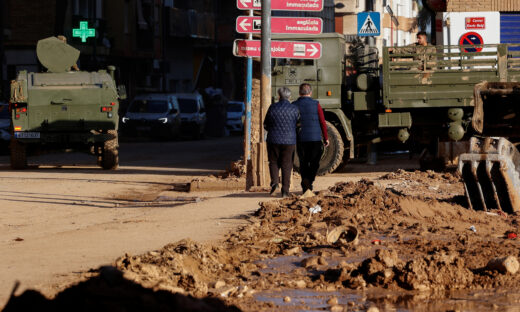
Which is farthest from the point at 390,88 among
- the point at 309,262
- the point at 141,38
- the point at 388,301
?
the point at 141,38

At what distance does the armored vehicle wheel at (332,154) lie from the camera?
2092 centimetres

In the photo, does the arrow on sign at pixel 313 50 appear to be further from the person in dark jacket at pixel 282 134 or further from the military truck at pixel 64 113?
the military truck at pixel 64 113

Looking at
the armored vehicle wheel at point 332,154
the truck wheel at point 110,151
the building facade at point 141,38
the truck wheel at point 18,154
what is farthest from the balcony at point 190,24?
the armored vehicle wheel at point 332,154

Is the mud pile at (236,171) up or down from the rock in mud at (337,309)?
up

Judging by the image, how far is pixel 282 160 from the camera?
15391 mm

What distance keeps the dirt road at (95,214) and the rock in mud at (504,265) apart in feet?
10.6

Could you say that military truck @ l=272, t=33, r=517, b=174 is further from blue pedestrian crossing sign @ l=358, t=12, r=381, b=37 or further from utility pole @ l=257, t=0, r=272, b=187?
utility pole @ l=257, t=0, r=272, b=187

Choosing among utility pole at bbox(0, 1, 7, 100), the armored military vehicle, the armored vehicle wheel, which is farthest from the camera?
utility pole at bbox(0, 1, 7, 100)

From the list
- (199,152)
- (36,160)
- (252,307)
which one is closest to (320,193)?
(252,307)

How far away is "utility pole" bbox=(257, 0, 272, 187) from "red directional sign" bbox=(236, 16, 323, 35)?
0.42 m

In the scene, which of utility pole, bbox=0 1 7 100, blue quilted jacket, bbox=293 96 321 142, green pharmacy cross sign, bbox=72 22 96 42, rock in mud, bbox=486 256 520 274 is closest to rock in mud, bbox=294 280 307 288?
rock in mud, bbox=486 256 520 274

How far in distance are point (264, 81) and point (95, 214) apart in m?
3.66

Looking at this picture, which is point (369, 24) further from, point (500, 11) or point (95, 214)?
point (95, 214)

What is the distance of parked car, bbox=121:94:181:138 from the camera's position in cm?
4050
